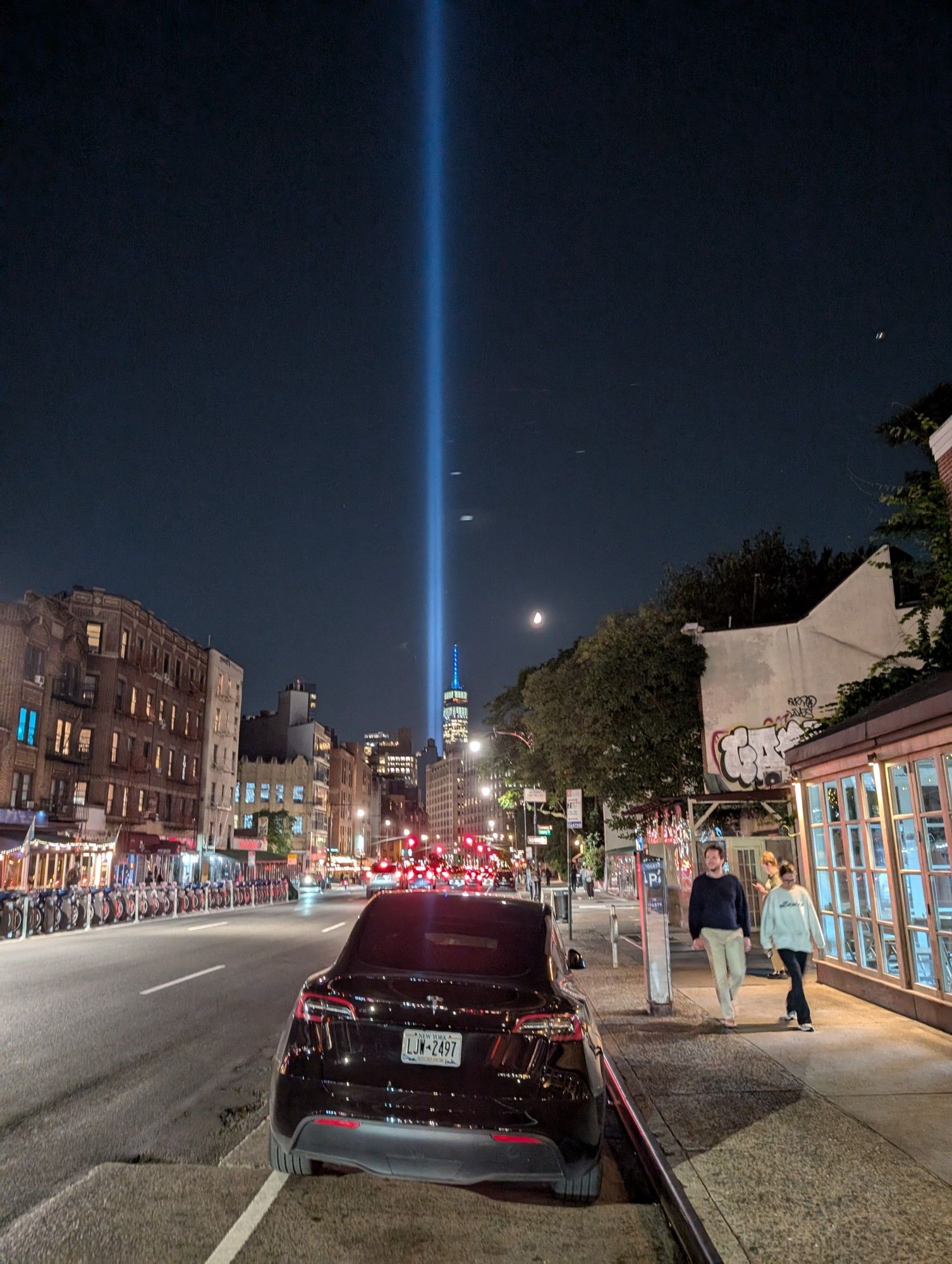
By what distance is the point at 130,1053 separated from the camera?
28.1 feet

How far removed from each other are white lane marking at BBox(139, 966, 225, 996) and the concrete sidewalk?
608cm

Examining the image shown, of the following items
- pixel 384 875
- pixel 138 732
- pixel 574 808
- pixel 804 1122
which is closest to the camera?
pixel 804 1122

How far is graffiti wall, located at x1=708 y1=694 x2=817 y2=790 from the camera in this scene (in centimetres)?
2394

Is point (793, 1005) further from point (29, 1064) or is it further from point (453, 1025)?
point (29, 1064)

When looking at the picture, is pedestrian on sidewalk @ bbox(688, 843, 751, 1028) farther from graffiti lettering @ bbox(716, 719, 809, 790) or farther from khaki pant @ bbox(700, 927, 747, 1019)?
graffiti lettering @ bbox(716, 719, 809, 790)

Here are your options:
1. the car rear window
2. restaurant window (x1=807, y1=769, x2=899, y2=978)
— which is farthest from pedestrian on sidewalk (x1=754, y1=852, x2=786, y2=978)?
the car rear window

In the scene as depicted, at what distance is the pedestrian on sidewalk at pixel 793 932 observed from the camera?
9.77 m

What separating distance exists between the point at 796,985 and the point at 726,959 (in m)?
0.75

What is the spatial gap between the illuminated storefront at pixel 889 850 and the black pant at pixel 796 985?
1.28 m

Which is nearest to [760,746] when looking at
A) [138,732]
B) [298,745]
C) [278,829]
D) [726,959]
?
[726,959]

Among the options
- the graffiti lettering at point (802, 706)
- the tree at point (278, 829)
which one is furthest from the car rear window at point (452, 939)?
the tree at point (278, 829)

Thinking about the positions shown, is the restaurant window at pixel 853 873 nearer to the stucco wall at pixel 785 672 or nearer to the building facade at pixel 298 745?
the stucco wall at pixel 785 672

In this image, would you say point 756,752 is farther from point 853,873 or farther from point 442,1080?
point 442,1080

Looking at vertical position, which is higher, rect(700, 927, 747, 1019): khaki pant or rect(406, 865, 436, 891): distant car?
rect(406, 865, 436, 891): distant car
